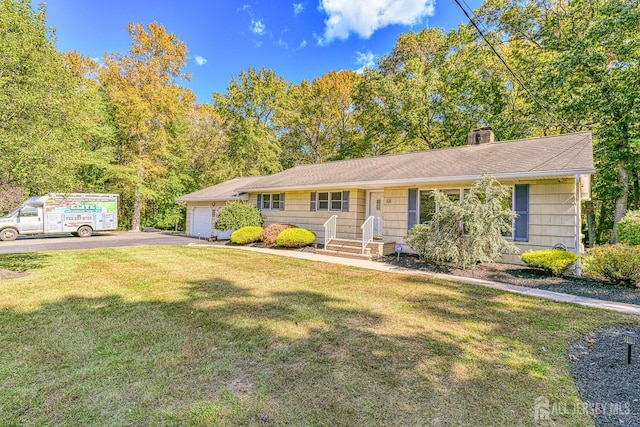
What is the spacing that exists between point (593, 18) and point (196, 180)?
94.4 feet

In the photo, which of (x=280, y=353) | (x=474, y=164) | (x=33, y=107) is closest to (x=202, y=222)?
(x=33, y=107)

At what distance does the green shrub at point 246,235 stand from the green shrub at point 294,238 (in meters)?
1.82

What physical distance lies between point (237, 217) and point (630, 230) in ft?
50.0

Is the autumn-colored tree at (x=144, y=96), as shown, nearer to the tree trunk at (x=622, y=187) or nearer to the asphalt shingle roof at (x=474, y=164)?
the asphalt shingle roof at (x=474, y=164)

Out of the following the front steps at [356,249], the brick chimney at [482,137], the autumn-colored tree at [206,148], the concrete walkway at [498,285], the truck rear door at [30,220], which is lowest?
the concrete walkway at [498,285]

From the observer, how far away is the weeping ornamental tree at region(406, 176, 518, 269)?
755 cm

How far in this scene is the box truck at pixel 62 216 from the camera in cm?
1649

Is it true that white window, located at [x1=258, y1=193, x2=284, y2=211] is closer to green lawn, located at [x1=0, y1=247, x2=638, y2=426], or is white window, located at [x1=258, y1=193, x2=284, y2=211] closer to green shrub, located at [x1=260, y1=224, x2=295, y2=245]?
green shrub, located at [x1=260, y1=224, x2=295, y2=245]

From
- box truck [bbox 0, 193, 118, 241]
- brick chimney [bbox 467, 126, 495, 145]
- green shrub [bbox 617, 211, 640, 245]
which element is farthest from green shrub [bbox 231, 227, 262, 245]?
green shrub [bbox 617, 211, 640, 245]

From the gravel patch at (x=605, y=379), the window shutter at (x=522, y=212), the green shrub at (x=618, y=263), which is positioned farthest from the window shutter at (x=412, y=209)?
the gravel patch at (x=605, y=379)

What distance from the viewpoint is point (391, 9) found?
701 cm

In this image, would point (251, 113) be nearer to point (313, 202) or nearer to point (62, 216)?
point (62, 216)

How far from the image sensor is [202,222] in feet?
64.1

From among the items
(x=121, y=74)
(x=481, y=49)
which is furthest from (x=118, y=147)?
(x=481, y=49)
